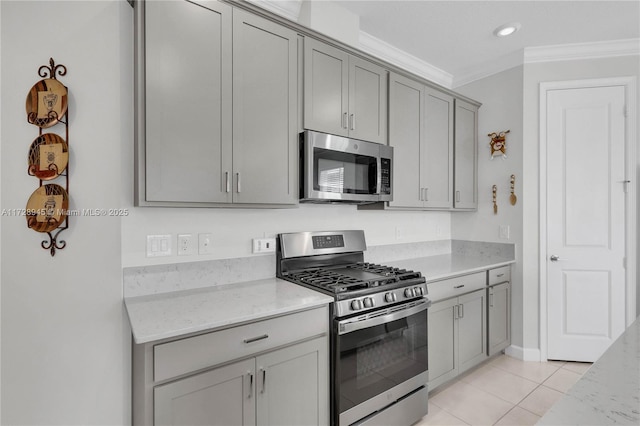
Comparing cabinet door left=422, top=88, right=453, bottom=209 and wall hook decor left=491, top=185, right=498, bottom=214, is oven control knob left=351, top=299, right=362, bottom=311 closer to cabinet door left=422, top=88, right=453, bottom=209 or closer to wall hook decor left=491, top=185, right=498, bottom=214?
cabinet door left=422, top=88, right=453, bottom=209

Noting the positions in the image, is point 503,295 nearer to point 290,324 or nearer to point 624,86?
point 624,86

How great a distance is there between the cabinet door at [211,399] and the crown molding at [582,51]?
3.51m

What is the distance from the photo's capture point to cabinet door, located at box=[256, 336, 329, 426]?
4.90 feet

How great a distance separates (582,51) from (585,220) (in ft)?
4.98

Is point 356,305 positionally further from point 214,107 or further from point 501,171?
point 501,171

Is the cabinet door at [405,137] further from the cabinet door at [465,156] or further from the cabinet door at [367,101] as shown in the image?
the cabinet door at [465,156]

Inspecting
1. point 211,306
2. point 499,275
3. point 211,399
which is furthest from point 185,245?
point 499,275

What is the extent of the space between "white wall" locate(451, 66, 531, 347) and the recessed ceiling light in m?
0.52

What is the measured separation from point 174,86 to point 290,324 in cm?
129

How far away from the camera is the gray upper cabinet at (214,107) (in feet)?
5.06

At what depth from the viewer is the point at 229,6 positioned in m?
1.75

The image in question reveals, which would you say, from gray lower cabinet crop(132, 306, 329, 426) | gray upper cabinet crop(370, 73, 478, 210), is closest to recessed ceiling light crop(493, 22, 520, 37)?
gray upper cabinet crop(370, 73, 478, 210)

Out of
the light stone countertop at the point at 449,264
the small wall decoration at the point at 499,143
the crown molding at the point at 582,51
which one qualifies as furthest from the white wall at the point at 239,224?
the crown molding at the point at 582,51

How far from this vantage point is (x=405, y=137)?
A: 2.66 m
